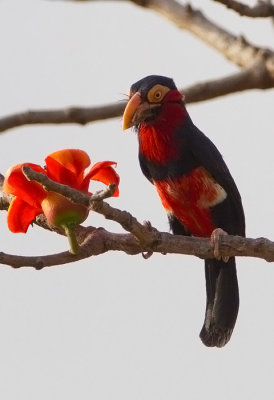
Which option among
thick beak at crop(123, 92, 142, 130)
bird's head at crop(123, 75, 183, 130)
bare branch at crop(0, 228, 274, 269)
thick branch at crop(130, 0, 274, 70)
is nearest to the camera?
bare branch at crop(0, 228, 274, 269)

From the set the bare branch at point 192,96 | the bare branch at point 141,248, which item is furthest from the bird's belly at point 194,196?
the bare branch at point 192,96

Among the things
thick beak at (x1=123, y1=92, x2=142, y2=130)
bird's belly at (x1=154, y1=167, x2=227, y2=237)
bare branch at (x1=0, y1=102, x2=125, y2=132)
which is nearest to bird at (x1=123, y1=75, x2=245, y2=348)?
bird's belly at (x1=154, y1=167, x2=227, y2=237)

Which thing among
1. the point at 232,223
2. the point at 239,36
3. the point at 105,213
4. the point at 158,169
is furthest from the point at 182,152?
the point at 105,213

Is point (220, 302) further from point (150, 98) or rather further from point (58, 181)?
point (58, 181)

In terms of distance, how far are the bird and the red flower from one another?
2.22 metres

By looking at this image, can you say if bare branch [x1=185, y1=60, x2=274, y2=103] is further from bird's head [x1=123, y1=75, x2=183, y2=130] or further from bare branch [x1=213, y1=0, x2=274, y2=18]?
bird's head [x1=123, y1=75, x2=183, y2=130]

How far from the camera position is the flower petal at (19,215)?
10.1 ft

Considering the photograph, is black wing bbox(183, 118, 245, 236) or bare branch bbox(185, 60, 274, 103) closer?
bare branch bbox(185, 60, 274, 103)

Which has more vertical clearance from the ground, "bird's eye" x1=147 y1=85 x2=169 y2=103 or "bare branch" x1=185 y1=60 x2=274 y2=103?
"bird's eye" x1=147 y1=85 x2=169 y2=103

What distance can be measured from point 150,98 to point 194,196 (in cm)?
69

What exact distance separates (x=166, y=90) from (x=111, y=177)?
2.52m

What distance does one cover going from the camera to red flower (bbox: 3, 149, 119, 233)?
9.82 feet

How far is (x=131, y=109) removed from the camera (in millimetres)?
4965

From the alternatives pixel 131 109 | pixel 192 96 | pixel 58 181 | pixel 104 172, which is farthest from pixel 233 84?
pixel 131 109
